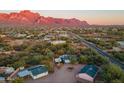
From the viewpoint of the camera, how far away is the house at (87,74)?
2556 mm

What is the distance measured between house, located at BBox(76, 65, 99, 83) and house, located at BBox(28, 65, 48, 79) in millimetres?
481

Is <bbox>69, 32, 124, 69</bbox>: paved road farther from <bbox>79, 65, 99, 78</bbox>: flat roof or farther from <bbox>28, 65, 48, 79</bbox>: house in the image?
<bbox>28, 65, 48, 79</bbox>: house

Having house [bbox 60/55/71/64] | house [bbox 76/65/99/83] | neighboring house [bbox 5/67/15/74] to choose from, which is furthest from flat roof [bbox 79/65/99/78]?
neighboring house [bbox 5/67/15/74]

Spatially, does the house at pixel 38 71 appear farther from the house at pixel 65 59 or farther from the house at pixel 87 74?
the house at pixel 87 74

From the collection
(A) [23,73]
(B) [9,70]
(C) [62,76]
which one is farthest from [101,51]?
(B) [9,70]

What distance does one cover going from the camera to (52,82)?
2.59 meters

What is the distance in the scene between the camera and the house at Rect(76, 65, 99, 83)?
2.56 metres

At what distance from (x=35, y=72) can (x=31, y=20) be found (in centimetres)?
89

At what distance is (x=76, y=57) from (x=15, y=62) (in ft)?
3.00

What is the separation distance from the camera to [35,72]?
2.62 m
